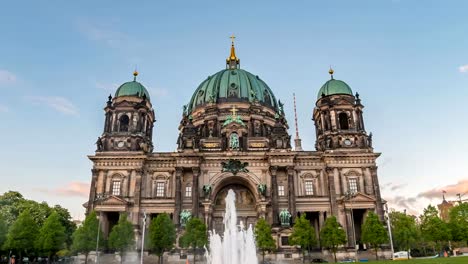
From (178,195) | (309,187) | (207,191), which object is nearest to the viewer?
(178,195)

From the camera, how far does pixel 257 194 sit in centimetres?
4991

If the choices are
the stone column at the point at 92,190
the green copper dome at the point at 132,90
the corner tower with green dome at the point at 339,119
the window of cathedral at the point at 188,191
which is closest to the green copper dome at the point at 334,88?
the corner tower with green dome at the point at 339,119

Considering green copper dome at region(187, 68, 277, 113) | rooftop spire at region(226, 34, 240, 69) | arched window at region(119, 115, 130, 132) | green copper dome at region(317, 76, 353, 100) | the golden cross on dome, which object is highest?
rooftop spire at region(226, 34, 240, 69)

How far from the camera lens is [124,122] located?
54750mm

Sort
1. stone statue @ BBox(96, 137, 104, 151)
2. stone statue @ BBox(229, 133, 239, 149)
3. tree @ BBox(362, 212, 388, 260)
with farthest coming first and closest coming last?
stone statue @ BBox(229, 133, 239, 149) → stone statue @ BBox(96, 137, 104, 151) → tree @ BBox(362, 212, 388, 260)

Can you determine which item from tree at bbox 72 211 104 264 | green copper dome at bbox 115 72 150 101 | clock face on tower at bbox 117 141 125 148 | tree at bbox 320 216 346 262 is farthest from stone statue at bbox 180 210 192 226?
green copper dome at bbox 115 72 150 101

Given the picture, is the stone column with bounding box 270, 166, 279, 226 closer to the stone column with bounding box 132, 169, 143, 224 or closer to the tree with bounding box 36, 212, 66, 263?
the stone column with bounding box 132, 169, 143, 224

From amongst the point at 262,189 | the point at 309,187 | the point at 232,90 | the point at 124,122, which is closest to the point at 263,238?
the point at 262,189

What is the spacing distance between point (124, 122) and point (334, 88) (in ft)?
106

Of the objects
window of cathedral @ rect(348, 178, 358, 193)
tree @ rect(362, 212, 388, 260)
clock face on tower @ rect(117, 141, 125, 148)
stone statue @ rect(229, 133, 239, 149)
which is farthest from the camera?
stone statue @ rect(229, 133, 239, 149)

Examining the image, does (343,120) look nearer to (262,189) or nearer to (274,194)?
(274,194)

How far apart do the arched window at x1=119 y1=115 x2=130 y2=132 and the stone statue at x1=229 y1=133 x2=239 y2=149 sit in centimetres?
1545

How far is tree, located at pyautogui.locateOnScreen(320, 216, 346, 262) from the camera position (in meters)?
42.0

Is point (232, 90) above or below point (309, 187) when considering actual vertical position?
above
